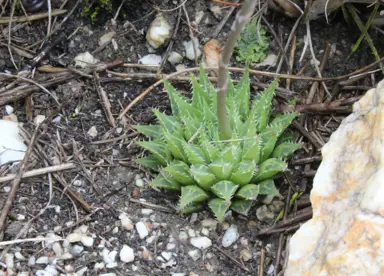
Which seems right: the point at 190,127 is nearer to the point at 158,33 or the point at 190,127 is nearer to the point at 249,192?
Result: the point at 249,192

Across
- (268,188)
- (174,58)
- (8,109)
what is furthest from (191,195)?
(8,109)

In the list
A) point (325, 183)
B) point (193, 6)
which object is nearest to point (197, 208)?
point (325, 183)

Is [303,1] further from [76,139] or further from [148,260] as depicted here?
[148,260]

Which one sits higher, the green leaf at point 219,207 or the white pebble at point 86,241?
the green leaf at point 219,207

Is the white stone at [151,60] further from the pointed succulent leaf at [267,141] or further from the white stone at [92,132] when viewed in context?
the pointed succulent leaf at [267,141]

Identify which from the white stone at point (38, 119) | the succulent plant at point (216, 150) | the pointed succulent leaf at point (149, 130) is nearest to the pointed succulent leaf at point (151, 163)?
the succulent plant at point (216, 150)

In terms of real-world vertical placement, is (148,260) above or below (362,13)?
below
